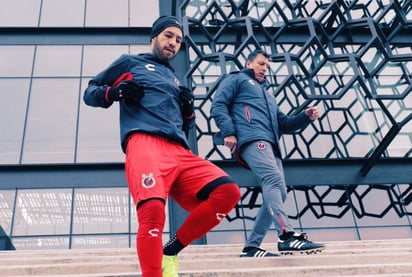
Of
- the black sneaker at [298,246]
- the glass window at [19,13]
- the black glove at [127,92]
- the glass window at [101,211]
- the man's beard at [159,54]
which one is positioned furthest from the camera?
the glass window at [19,13]

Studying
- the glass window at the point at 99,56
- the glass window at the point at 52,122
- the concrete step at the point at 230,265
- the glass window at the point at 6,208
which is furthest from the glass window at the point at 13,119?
the concrete step at the point at 230,265

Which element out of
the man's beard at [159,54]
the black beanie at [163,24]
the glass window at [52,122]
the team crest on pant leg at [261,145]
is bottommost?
the team crest on pant leg at [261,145]

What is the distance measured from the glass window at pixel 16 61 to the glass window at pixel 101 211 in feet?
14.6

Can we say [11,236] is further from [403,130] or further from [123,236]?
[403,130]

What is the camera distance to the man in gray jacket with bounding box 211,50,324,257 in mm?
3713

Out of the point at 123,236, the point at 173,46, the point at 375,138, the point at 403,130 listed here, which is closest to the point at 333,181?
the point at 375,138

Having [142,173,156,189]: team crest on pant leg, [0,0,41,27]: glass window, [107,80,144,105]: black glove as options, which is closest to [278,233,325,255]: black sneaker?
[142,173,156,189]: team crest on pant leg

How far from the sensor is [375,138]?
40.3ft

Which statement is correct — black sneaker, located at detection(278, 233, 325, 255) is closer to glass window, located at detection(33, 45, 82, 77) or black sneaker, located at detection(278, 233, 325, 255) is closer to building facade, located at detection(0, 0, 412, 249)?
building facade, located at detection(0, 0, 412, 249)

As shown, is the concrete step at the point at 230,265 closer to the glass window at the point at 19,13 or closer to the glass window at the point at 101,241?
the glass window at the point at 101,241

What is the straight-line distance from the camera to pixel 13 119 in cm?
1198

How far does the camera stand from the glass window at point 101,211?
10.7 metres

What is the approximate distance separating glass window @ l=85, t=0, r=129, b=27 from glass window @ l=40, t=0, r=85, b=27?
274mm

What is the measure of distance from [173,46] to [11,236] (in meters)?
8.89
